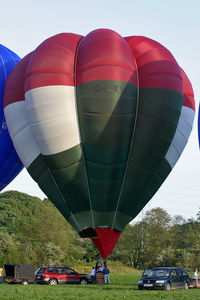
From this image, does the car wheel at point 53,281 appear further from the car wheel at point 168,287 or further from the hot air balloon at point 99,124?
the car wheel at point 168,287

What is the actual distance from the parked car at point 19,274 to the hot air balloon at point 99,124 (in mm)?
4748

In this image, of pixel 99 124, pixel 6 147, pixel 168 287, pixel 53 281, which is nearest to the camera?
pixel 168 287

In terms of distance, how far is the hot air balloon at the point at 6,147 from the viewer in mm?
27809

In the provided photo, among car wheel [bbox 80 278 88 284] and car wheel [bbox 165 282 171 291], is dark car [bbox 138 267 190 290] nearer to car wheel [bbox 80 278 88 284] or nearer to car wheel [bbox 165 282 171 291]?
car wheel [bbox 165 282 171 291]

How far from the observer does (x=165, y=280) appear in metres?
21.4

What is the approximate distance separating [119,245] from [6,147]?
47.6 m

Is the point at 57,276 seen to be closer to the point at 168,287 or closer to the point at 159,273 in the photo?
the point at 159,273

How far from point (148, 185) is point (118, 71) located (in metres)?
5.77

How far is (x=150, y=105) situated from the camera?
884 inches

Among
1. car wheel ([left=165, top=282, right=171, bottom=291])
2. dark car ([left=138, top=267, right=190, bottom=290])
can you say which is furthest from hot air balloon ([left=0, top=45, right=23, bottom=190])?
car wheel ([left=165, top=282, right=171, bottom=291])

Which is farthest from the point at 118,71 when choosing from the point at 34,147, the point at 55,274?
the point at 55,274

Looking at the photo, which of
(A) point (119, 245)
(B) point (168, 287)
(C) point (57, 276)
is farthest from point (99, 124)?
(A) point (119, 245)

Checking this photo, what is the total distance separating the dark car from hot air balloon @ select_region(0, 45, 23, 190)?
10960mm

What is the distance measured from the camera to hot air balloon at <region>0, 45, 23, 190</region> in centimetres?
2781
